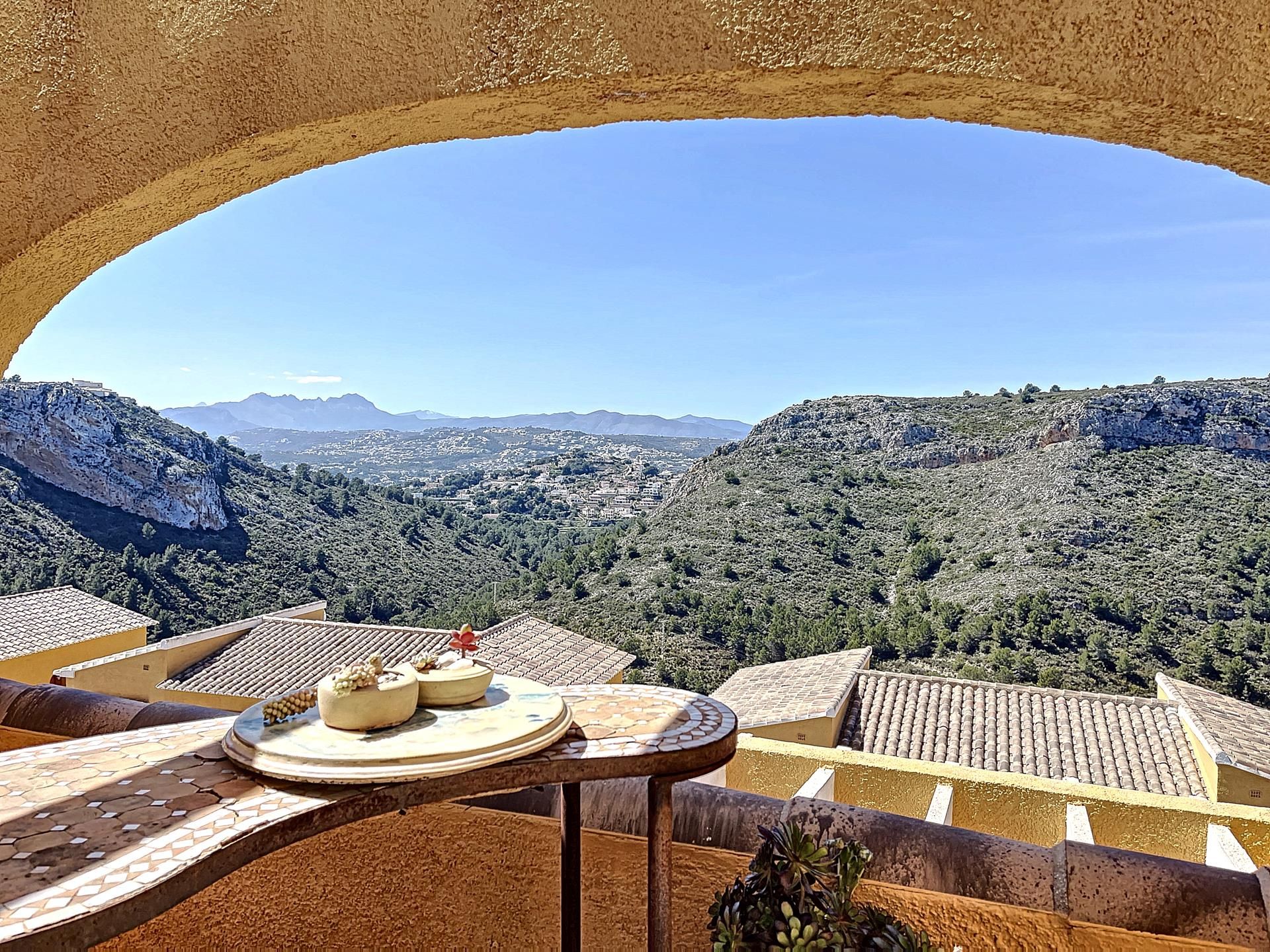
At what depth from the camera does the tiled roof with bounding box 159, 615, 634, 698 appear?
8.59 meters

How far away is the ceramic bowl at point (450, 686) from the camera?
1.21 m

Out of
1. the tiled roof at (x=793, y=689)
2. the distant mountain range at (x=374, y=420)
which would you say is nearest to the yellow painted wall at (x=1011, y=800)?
the tiled roof at (x=793, y=689)

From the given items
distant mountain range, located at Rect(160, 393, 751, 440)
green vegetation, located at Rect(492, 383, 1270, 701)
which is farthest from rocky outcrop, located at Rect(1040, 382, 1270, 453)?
distant mountain range, located at Rect(160, 393, 751, 440)

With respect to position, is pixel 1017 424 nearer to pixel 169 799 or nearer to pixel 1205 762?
pixel 1205 762

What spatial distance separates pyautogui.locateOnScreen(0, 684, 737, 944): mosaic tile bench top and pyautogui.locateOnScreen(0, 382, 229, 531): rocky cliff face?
1909cm

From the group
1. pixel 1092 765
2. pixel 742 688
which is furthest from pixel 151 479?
pixel 1092 765

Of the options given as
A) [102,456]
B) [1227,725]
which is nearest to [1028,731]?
[1227,725]

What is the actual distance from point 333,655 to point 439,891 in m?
8.63

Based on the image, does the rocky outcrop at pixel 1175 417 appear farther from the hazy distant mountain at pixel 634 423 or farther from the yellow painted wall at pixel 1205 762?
the hazy distant mountain at pixel 634 423

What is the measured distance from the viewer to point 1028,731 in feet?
23.3

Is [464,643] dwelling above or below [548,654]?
above

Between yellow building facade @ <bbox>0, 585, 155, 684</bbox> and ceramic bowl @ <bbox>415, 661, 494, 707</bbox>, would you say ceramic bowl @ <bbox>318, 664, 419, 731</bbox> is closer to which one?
ceramic bowl @ <bbox>415, 661, 494, 707</bbox>

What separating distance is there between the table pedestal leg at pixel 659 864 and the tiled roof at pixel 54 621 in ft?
16.9

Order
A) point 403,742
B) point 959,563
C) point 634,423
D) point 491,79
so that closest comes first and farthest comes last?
point 491,79 < point 403,742 < point 959,563 < point 634,423
